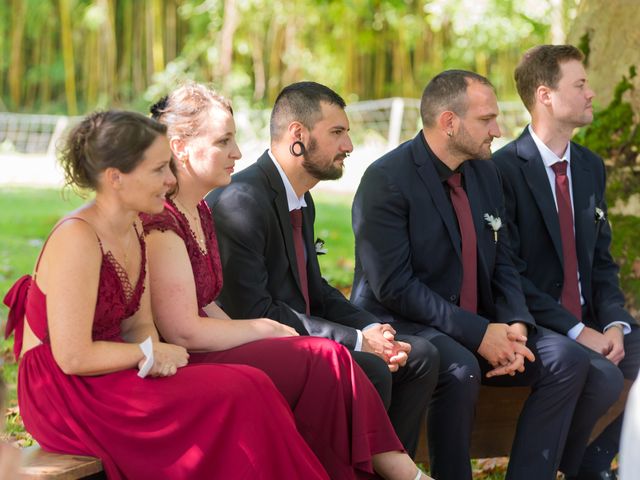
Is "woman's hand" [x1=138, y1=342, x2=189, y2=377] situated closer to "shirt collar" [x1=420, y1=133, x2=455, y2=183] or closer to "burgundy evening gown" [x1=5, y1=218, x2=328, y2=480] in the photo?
"burgundy evening gown" [x1=5, y1=218, x2=328, y2=480]

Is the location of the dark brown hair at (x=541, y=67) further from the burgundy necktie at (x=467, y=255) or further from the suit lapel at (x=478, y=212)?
the burgundy necktie at (x=467, y=255)

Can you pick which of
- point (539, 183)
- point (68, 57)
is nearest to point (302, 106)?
point (539, 183)

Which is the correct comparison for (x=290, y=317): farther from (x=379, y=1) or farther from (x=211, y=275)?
(x=379, y=1)

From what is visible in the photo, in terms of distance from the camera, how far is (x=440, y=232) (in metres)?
4.86

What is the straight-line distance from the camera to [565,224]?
5.28 meters

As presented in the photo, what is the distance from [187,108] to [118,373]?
1146 mm

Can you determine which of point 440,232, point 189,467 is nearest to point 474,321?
point 440,232

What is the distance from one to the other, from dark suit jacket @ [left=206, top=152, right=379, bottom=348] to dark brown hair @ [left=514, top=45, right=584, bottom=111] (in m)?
1.50

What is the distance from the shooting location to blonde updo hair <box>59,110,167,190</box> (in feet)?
11.7

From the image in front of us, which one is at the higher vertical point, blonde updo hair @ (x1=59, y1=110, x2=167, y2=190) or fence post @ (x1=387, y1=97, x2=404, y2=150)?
blonde updo hair @ (x1=59, y1=110, x2=167, y2=190)

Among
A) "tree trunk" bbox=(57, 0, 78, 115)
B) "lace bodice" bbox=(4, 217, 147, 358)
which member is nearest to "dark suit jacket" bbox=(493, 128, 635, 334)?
"lace bodice" bbox=(4, 217, 147, 358)

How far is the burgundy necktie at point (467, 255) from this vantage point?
4.91 metres

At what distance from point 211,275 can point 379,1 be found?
9.29m

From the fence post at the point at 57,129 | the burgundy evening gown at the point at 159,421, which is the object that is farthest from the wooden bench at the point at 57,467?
the fence post at the point at 57,129
